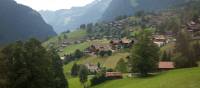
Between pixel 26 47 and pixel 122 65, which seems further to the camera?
pixel 122 65

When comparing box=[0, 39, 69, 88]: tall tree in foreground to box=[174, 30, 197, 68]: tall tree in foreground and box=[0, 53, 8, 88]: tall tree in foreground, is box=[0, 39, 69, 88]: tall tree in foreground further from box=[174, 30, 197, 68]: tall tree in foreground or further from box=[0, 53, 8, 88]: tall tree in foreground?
box=[174, 30, 197, 68]: tall tree in foreground

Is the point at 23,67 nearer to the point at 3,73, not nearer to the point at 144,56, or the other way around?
the point at 3,73

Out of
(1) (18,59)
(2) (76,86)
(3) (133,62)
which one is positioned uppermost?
(1) (18,59)

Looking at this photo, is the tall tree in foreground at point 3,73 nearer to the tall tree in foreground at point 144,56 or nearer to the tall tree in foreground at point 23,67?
the tall tree in foreground at point 23,67

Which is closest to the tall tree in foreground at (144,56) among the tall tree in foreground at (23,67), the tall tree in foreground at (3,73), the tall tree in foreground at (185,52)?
the tall tree in foreground at (185,52)

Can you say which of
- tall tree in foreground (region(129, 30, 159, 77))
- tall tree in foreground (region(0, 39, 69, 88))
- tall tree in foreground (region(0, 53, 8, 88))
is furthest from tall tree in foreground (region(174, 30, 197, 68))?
tall tree in foreground (region(0, 53, 8, 88))

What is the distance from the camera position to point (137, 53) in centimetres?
9581

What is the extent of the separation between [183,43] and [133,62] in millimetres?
18554

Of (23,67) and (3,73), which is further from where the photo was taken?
(23,67)

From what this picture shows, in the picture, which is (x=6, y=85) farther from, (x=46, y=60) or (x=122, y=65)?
(x=122, y=65)

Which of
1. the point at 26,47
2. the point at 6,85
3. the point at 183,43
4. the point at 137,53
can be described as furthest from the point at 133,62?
the point at 6,85

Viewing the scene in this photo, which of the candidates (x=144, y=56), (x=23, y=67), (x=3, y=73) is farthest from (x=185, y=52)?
(x=3, y=73)

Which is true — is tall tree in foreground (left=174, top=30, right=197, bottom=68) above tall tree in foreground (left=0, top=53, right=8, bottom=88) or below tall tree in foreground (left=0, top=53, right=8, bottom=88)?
below

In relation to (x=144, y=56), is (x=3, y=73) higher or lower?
higher
